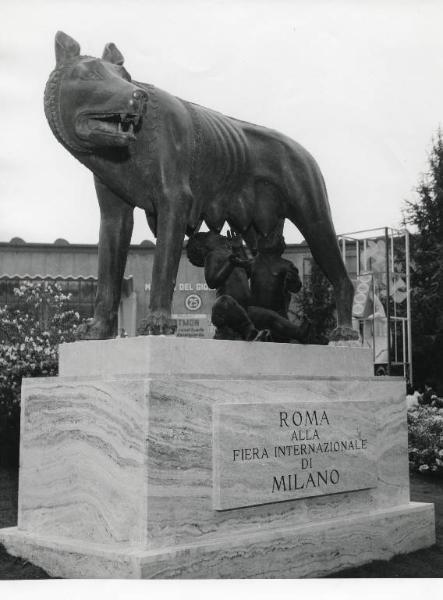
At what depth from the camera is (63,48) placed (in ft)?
16.9

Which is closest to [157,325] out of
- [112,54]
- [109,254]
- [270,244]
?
[109,254]

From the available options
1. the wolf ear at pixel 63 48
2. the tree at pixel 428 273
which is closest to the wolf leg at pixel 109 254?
the wolf ear at pixel 63 48

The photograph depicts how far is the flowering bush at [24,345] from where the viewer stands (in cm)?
1102

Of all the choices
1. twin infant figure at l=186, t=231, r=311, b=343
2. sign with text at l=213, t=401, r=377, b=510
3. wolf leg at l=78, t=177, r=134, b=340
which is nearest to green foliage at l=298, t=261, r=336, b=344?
twin infant figure at l=186, t=231, r=311, b=343

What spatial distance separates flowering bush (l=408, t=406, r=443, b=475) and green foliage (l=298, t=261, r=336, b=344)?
941cm

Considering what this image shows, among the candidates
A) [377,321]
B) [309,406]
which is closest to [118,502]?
[309,406]

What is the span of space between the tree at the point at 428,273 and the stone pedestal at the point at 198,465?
15.2 m

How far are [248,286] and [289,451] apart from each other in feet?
4.53

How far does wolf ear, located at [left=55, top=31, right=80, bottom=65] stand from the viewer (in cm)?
515

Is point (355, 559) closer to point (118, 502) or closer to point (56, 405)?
point (118, 502)

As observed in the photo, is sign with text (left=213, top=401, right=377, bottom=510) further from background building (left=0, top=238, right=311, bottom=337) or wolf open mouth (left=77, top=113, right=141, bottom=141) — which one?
background building (left=0, top=238, right=311, bottom=337)

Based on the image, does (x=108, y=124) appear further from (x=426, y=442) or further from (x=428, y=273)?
(x=428, y=273)

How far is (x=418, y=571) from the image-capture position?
5699 mm

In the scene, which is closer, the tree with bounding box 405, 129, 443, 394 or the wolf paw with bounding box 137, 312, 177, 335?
the wolf paw with bounding box 137, 312, 177, 335
